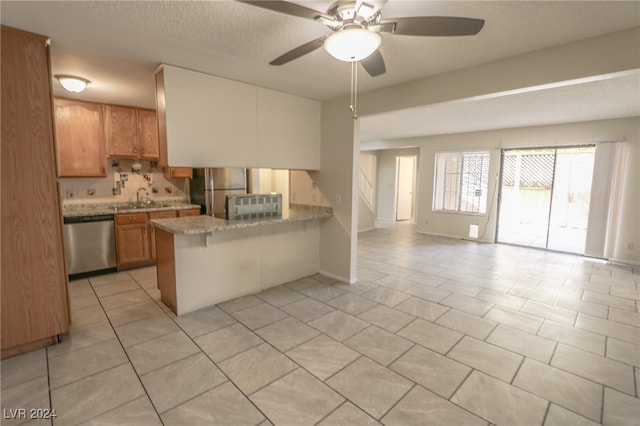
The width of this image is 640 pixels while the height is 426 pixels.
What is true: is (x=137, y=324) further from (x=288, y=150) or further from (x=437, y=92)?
(x=437, y=92)

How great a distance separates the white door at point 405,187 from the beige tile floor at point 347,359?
613cm

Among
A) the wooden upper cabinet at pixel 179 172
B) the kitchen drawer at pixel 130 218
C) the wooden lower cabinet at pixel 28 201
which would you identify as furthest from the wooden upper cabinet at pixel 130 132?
the wooden lower cabinet at pixel 28 201

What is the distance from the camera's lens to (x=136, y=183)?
16.8 ft

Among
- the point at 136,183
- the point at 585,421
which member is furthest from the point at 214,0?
the point at 136,183

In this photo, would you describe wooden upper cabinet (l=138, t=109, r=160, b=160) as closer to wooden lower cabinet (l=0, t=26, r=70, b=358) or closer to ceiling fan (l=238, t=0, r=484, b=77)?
wooden lower cabinet (l=0, t=26, r=70, b=358)

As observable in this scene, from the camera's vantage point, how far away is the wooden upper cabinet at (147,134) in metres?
4.82

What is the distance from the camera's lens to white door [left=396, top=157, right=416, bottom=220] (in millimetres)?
9852

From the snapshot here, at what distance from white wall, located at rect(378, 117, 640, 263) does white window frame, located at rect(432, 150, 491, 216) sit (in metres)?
0.13

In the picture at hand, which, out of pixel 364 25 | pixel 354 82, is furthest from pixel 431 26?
pixel 354 82

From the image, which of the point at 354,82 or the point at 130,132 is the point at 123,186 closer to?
the point at 130,132

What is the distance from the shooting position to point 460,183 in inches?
286

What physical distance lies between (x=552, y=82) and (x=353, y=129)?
2.10 meters

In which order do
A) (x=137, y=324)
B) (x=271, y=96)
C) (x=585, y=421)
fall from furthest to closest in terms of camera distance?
(x=271, y=96) → (x=137, y=324) → (x=585, y=421)

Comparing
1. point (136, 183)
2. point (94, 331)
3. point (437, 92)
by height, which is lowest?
point (94, 331)
